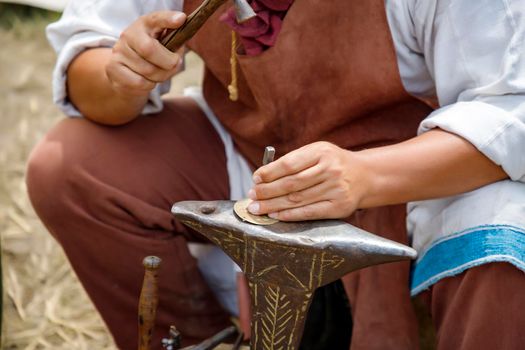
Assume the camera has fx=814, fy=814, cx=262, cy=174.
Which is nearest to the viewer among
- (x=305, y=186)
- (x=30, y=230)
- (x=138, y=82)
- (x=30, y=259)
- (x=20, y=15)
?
(x=305, y=186)

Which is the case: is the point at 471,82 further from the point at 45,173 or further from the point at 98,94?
the point at 45,173

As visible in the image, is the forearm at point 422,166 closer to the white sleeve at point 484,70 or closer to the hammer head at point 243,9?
the white sleeve at point 484,70

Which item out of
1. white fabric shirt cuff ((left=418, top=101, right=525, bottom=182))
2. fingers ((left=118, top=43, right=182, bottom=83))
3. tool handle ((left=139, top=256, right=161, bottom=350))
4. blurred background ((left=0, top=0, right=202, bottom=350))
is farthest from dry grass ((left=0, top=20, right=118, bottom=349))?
white fabric shirt cuff ((left=418, top=101, right=525, bottom=182))

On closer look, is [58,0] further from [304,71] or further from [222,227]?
[222,227]

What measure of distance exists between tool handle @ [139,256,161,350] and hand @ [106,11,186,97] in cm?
37

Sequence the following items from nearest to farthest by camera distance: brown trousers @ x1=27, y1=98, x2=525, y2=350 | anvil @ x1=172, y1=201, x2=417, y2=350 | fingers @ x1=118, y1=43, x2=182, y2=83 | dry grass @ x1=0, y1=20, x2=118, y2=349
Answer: anvil @ x1=172, y1=201, x2=417, y2=350 < fingers @ x1=118, y1=43, x2=182, y2=83 < brown trousers @ x1=27, y1=98, x2=525, y2=350 < dry grass @ x1=0, y1=20, x2=118, y2=349

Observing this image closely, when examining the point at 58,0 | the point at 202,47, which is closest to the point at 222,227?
the point at 202,47

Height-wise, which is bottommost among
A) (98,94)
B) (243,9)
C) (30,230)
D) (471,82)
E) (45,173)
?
→ (30,230)

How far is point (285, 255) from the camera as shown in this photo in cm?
126

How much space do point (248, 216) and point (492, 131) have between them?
47 centimetres

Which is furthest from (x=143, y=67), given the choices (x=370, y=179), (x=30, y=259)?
(x=30, y=259)

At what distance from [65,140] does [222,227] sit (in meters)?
0.71

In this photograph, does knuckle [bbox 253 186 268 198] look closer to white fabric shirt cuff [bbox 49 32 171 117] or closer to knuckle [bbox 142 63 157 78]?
knuckle [bbox 142 63 157 78]

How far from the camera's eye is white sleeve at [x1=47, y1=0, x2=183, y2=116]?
1779 mm
